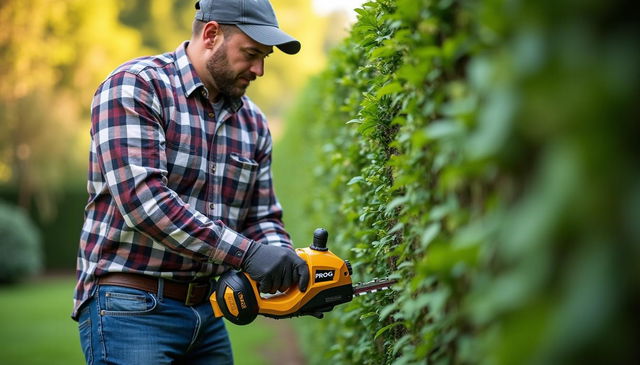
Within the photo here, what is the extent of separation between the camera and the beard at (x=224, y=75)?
2.81 m

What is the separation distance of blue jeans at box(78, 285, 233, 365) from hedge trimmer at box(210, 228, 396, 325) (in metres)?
0.23

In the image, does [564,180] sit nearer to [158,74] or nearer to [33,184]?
[158,74]

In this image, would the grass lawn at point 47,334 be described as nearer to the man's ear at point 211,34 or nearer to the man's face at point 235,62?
the man's face at point 235,62

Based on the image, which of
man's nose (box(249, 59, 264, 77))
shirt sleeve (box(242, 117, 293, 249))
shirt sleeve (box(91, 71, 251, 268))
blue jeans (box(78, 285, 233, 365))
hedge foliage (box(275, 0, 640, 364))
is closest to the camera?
hedge foliage (box(275, 0, 640, 364))

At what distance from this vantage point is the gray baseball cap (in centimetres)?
274

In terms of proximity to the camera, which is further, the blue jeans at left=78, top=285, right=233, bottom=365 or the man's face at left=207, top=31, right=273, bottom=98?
the man's face at left=207, top=31, right=273, bottom=98

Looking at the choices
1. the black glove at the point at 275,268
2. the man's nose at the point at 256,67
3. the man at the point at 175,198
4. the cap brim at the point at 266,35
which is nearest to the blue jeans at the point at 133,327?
the man at the point at 175,198

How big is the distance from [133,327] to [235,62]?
1.23 m

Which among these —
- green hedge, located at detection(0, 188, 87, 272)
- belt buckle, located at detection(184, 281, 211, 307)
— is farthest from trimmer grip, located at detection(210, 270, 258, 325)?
green hedge, located at detection(0, 188, 87, 272)

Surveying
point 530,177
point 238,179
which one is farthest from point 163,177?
point 530,177

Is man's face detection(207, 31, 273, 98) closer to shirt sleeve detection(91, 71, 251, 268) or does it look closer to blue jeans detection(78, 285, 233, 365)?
shirt sleeve detection(91, 71, 251, 268)

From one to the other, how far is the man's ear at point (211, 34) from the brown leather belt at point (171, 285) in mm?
1071

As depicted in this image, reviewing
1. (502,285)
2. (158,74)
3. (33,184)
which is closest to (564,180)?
(502,285)

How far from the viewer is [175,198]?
8.08 ft
